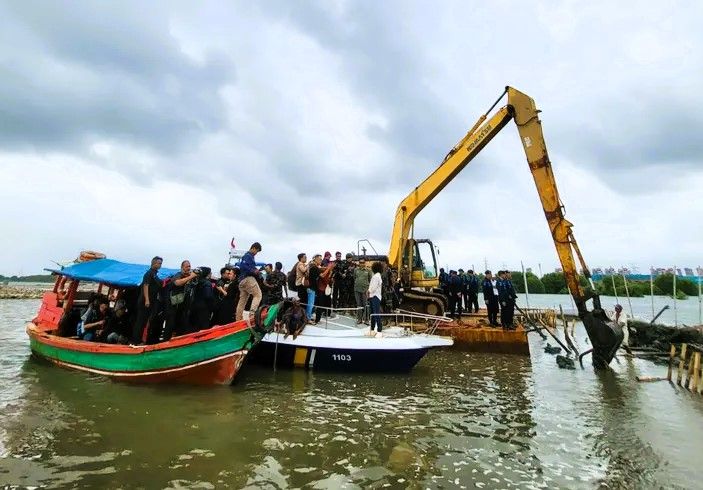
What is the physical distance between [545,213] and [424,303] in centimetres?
476

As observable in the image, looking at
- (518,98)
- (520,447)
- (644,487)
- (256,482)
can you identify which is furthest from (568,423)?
(518,98)

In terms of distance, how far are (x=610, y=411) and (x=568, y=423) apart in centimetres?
148

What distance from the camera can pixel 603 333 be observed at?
1166 centimetres

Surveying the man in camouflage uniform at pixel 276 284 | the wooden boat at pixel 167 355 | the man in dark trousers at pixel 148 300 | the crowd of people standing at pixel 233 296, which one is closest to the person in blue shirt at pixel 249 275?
the crowd of people standing at pixel 233 296

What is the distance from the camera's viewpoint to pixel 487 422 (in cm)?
710

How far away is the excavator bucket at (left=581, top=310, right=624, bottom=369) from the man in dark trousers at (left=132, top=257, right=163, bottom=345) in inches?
403

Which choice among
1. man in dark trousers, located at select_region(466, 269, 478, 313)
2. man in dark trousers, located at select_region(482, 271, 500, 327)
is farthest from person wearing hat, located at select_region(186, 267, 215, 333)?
man in dark trousers, located at select_region(466, 269, 478, 313)

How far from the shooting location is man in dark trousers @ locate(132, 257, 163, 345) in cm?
905

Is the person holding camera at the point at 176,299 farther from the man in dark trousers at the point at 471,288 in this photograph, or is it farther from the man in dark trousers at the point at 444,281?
the man in dark trousers at the point at 471,288

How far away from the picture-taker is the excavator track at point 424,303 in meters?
15.1

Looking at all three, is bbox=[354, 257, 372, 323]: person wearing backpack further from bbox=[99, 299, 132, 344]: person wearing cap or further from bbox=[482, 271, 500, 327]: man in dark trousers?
bbox=[99, 299, 132, 344]: person wearing cap

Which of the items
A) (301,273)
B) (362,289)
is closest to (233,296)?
(301,273)

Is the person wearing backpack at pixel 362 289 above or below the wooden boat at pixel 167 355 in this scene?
above

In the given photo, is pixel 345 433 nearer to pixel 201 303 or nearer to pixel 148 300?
pixel 201 303
